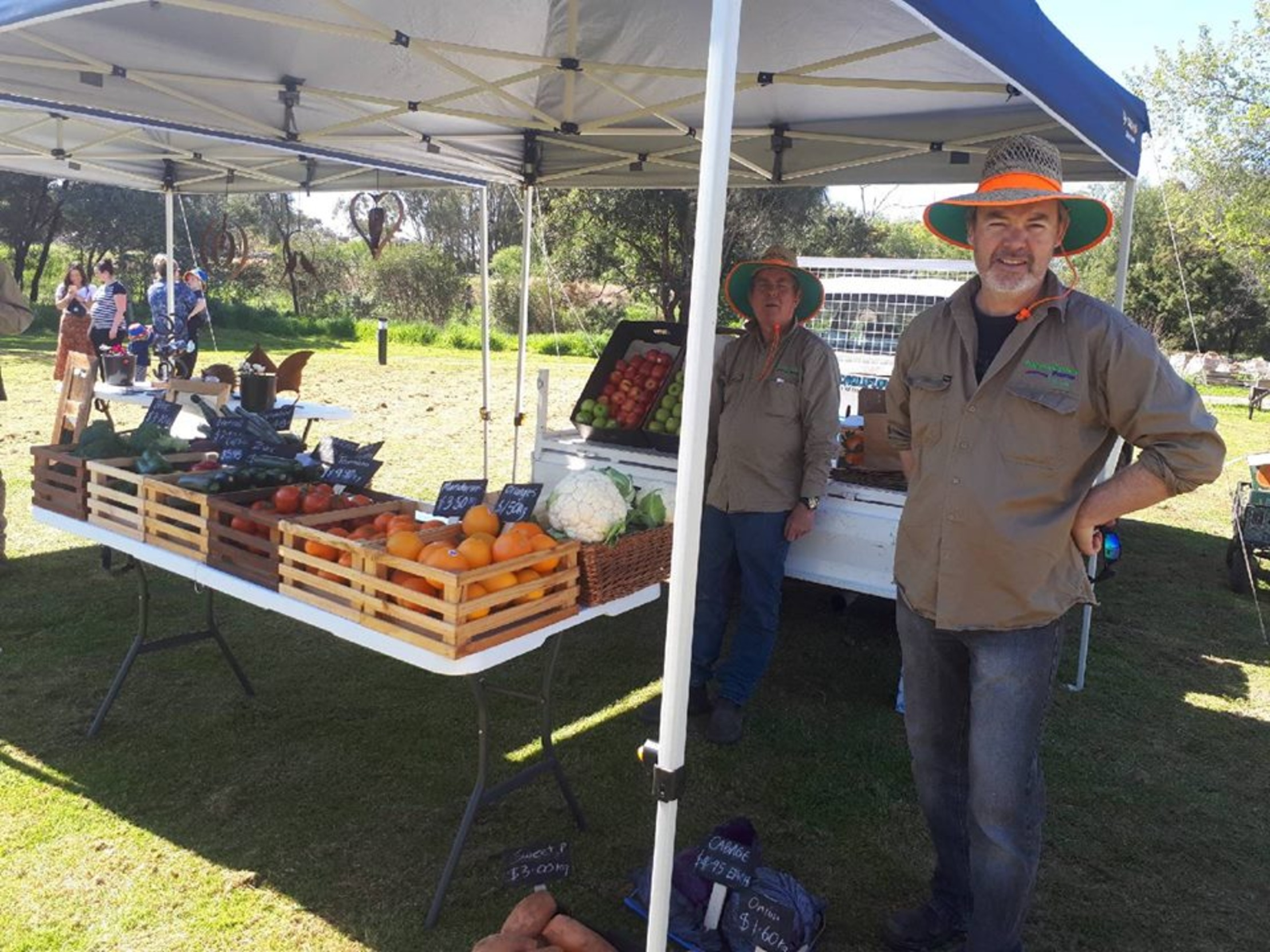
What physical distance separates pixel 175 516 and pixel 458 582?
1.21 metres

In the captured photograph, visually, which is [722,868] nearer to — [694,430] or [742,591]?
[694,430]

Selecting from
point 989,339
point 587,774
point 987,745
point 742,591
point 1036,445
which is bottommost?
point 587,774

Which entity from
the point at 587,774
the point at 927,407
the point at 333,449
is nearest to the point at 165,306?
the point at 333,449

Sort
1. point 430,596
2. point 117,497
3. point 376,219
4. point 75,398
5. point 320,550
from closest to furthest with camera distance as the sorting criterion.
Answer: point 430,596 → point 320,550 → point 117,497 → point 75,398 → point 376,219

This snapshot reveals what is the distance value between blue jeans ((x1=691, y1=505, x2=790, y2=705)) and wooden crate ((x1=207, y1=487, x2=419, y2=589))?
1.37 m

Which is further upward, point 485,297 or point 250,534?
point 485,297

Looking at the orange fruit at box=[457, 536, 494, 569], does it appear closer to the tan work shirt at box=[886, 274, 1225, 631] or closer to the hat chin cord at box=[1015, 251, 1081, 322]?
the tan work shirt at box=[886, 274, 1225, 631]

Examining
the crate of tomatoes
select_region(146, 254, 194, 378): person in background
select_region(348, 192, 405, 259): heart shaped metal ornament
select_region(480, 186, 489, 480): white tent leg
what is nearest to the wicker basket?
the crate of tomatoes

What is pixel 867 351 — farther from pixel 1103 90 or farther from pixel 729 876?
pixel 729 876

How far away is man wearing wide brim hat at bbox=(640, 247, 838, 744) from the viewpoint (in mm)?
3482

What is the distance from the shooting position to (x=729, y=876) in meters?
2.27

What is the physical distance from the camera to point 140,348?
11469 millimetres

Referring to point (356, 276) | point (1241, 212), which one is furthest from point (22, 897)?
point (356, 276)

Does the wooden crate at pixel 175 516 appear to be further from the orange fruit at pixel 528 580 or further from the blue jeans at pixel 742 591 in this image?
the blue jeans at pixel 742 591
